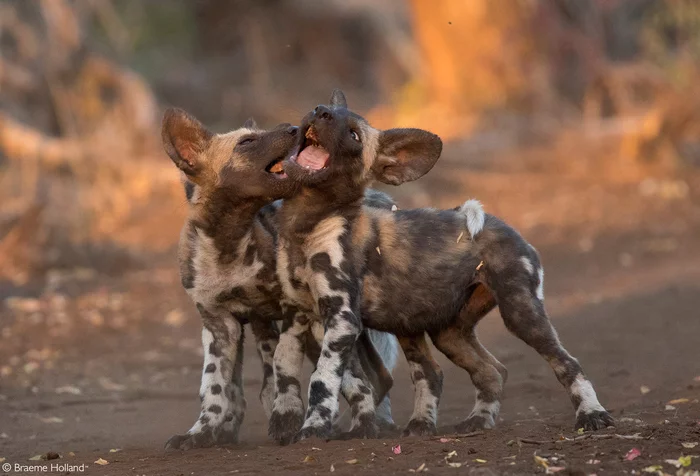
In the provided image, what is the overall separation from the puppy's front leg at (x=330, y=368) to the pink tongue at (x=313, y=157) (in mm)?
713

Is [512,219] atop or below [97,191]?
below

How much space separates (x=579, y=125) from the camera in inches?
613

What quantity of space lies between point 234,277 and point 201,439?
32.4 inches

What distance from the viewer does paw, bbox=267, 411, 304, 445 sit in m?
5.70

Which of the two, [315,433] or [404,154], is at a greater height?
[404,154]

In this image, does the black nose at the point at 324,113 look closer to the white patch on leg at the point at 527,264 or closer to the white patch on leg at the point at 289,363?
the white patch on leg at the point at 289,363

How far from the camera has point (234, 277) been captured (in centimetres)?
597

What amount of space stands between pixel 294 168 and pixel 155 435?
1781 millimetres

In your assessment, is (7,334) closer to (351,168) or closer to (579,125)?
(351,168)

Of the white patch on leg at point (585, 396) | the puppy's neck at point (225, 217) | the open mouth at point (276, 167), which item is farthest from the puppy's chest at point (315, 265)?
the white patch on leg at point (585, 396)

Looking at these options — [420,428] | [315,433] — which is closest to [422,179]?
[420,428]

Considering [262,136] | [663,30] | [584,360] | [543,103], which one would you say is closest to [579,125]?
[543,103]

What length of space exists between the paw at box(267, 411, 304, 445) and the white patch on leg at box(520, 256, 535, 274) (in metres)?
1.32

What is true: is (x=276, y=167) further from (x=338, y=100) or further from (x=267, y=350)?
(x=267, y=350)
